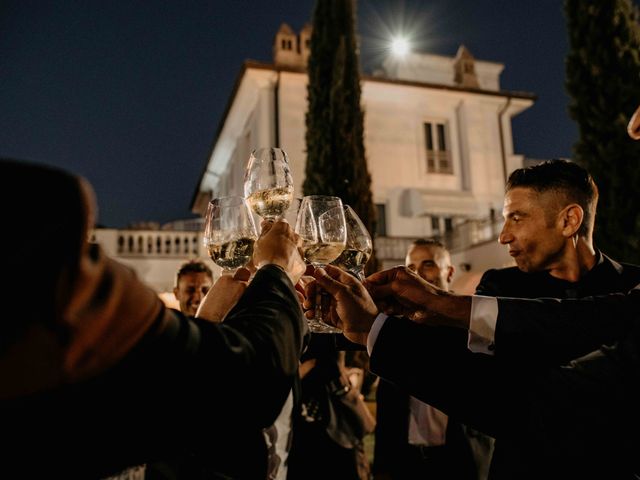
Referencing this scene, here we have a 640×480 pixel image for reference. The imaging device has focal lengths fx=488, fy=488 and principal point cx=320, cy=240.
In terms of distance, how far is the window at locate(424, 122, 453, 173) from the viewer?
19094 millimetres

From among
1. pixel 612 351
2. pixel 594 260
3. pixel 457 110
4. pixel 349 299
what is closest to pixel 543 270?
pixel 594 260

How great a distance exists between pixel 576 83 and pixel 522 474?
8.88 meters

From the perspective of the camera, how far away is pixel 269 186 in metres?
1.69

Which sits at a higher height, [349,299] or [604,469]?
[349,299]

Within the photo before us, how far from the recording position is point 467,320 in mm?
1805

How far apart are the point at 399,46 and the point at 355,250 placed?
24157 millimetres

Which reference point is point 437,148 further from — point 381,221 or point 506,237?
point 506,237

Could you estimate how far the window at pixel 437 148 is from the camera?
62.6 ft

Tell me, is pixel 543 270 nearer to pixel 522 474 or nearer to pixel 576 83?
pixel 522 474

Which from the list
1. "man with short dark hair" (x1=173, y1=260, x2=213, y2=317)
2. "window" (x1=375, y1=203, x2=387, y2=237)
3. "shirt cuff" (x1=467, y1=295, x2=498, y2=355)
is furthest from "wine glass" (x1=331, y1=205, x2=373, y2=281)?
"window" (x1=375, y1=203, x2=387, y2=237)

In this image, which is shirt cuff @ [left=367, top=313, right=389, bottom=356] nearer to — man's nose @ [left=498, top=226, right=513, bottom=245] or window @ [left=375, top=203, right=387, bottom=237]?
man's nose @ [left=498, top=226, right=513, bottom=245]

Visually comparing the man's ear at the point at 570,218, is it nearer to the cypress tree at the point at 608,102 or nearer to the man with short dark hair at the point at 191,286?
the man with short dark hair at the point at 191,286

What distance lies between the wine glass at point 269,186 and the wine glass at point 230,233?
61 millimetres

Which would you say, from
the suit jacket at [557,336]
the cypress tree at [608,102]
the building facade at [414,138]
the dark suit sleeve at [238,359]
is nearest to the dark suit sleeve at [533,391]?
the suit jacket at [557,336]
